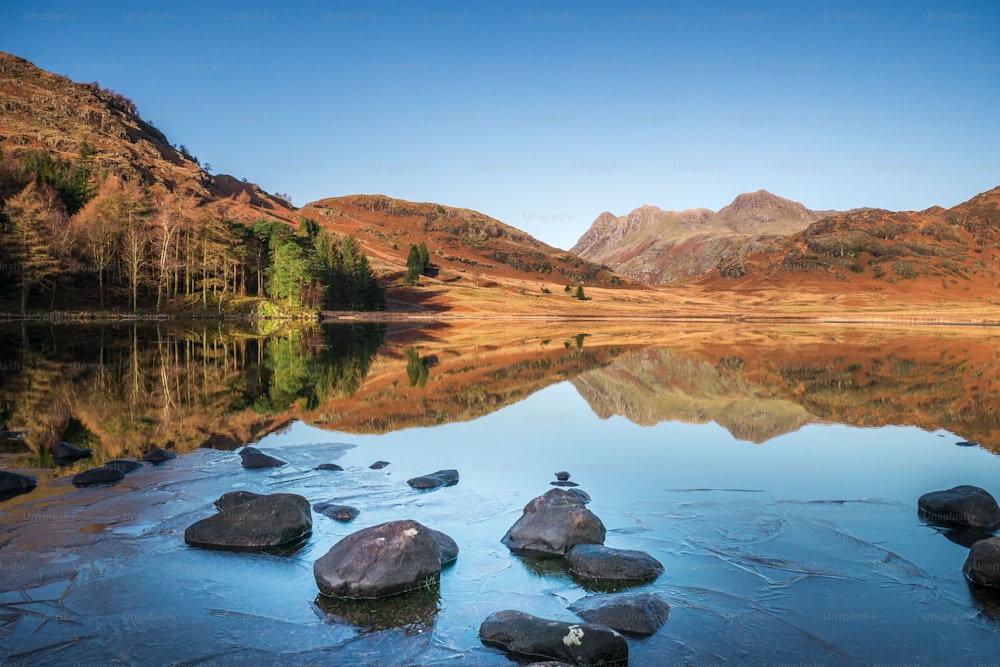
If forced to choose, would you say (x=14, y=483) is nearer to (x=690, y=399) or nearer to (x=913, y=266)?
(x=690, y=399)

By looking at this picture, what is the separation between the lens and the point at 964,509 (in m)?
11.4

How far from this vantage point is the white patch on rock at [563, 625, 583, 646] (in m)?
6.80

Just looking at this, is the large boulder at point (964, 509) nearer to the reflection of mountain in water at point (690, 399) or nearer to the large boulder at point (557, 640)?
the reflection of mountain in water at point (690, 399)

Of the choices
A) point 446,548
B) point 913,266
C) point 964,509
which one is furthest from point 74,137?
point 913,266

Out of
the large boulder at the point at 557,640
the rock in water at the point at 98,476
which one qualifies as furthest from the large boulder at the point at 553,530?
the rock in water at the point at 98,476

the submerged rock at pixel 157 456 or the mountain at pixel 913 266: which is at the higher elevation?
the mountain at pixel 913 266

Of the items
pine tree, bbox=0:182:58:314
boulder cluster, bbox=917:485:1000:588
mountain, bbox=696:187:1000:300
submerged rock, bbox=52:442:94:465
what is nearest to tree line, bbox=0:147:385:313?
pine tree, bbox=0:182:58:314

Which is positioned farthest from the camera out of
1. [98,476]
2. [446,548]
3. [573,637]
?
[98,476]

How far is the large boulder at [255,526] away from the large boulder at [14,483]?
451cm

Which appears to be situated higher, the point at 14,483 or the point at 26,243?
the point at 26,243

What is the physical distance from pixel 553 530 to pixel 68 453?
1178 cm

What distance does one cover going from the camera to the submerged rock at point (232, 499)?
11.5m

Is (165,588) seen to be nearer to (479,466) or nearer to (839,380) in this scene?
(479,466)

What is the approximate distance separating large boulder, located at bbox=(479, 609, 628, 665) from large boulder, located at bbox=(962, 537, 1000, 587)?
18.1 feet
